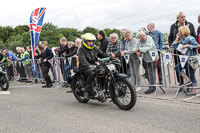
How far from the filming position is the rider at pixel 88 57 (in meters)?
6.18

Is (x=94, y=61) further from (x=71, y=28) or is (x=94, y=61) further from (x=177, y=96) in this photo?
(x=71, y=28)

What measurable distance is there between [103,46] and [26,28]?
281 ft

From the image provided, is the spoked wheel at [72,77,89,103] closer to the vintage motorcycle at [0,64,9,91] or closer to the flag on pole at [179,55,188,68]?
the flag on pole at [179,55,188,68]

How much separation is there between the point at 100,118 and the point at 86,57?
5.89ft

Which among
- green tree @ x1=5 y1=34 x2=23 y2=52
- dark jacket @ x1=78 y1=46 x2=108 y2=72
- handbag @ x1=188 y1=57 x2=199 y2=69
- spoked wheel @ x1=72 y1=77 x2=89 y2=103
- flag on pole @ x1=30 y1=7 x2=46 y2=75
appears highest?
green tree @ x1=5 y1=34 x2=23 y2=52

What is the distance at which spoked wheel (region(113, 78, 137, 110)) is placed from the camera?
542 centimetres

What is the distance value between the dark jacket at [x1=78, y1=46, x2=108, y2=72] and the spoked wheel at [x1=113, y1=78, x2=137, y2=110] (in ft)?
3.20

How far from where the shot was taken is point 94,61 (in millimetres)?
6574

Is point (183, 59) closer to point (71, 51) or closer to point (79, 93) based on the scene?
point (79, 93)

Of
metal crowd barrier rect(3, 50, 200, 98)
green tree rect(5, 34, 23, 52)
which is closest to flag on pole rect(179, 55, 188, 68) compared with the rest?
metal crowd barrier rect(3, 50, 200, 98)

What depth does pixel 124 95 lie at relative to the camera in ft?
18.7

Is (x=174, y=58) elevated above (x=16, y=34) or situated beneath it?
situated beneath

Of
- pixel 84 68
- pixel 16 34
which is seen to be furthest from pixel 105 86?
pixel 16 34

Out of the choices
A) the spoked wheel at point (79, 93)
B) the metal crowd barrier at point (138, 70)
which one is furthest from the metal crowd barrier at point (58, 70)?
the spoked wheel at point (79, 93)
